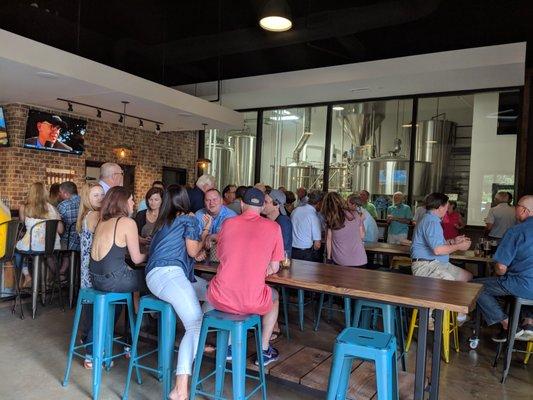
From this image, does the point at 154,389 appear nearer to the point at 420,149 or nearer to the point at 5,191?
the point at 5,191

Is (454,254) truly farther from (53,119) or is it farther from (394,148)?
(53,119)

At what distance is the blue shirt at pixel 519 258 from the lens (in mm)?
3588

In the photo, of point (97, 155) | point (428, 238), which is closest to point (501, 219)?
point (428, 238)

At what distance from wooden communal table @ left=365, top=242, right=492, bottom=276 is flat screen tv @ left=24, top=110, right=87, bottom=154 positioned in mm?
5629

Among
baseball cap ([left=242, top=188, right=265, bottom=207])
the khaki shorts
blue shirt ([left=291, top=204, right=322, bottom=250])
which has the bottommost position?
the khaki shorts

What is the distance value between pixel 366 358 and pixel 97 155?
24.6 ft

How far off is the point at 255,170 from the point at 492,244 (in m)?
5.78

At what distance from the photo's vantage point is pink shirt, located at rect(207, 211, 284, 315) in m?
2.69

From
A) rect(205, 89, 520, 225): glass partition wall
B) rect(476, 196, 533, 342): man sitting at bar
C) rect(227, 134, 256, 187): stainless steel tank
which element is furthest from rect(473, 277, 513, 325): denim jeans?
rect(227, 134, 256, 187): stainless steel tank

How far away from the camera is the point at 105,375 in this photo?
3.32 meters

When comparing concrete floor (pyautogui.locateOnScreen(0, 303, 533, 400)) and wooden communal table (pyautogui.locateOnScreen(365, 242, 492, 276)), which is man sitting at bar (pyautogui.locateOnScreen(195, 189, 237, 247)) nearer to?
concrete floor (pyautogui.locateOnScreen(0, 303, 533, 400))

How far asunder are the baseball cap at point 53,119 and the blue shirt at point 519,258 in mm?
7133

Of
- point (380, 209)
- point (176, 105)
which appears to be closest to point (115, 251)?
point (176, 105)

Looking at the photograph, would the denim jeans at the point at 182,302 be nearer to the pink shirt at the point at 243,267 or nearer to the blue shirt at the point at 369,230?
the pink shirt at the point at 243,267
